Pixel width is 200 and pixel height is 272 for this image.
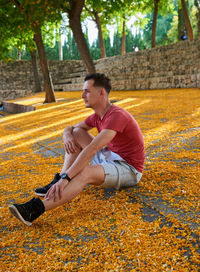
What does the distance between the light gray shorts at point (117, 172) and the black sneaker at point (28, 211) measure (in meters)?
0.70

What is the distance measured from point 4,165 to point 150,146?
8.36ft

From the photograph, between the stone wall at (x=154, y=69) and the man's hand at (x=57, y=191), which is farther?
the stone wall at (x=154, y=69)

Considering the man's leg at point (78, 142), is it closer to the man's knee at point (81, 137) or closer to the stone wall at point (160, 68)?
the man's knee at point (81, 137)

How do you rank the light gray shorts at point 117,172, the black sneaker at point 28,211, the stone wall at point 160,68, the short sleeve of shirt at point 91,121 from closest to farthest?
the black sneaker at point 28,211
the light gray shorts at point 117,172
the short sleeve of shirt at point 91,121
the stone wall at point 160,68

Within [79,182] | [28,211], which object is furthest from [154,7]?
[28,211]

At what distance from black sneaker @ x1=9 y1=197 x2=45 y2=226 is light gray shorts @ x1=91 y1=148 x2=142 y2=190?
0.70 metres

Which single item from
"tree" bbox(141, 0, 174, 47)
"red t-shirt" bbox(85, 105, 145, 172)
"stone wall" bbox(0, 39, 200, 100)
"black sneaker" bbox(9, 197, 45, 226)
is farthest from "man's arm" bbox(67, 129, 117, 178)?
"tree" bbox(141, 0, 174, 47)

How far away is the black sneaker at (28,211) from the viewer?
214 cm

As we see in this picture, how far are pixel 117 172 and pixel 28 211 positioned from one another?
95cm

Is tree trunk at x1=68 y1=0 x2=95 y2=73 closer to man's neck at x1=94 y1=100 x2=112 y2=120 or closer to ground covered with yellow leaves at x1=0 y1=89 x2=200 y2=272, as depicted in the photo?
ground covered with yellow leaves at x1=0 y1=89 x2=200 y2=272

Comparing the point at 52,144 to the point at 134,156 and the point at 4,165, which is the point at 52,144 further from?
the point at 134,156

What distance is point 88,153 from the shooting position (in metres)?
2.40

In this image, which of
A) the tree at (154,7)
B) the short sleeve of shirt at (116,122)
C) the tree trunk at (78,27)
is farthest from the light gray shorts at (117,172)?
the tree at (154,7)

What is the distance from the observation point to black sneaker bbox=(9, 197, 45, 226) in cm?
214
